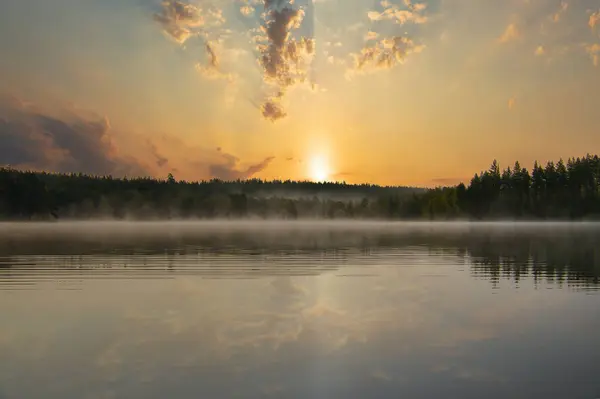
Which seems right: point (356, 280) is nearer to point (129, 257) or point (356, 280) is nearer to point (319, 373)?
point (319, 373)

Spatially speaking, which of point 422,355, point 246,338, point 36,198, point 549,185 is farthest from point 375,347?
point 36,198

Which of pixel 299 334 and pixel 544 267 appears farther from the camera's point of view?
pixel 544 267

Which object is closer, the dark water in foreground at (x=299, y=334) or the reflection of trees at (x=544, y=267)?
the dark water in foreground at (x=299, y=334)

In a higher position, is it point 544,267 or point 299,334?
point 544,267

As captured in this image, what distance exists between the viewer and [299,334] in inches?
543

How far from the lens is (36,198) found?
173250mm

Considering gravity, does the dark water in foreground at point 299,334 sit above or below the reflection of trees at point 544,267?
below

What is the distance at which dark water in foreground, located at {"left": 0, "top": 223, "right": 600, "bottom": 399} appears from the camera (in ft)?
32.9

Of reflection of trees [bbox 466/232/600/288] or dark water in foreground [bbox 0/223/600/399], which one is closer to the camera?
dark water in foreground [bbox 0/223/600/399]

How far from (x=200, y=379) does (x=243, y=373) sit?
0.91 metres

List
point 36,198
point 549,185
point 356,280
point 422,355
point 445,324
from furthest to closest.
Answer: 1. point 36,198
2. point 549,185
3. point 356,280
4. point 445,324
5. point 422,355

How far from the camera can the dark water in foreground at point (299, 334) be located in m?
10.0

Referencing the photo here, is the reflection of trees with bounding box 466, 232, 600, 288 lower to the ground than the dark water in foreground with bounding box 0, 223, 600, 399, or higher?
higher

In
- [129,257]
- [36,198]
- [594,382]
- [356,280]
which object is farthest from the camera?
[36,198]
